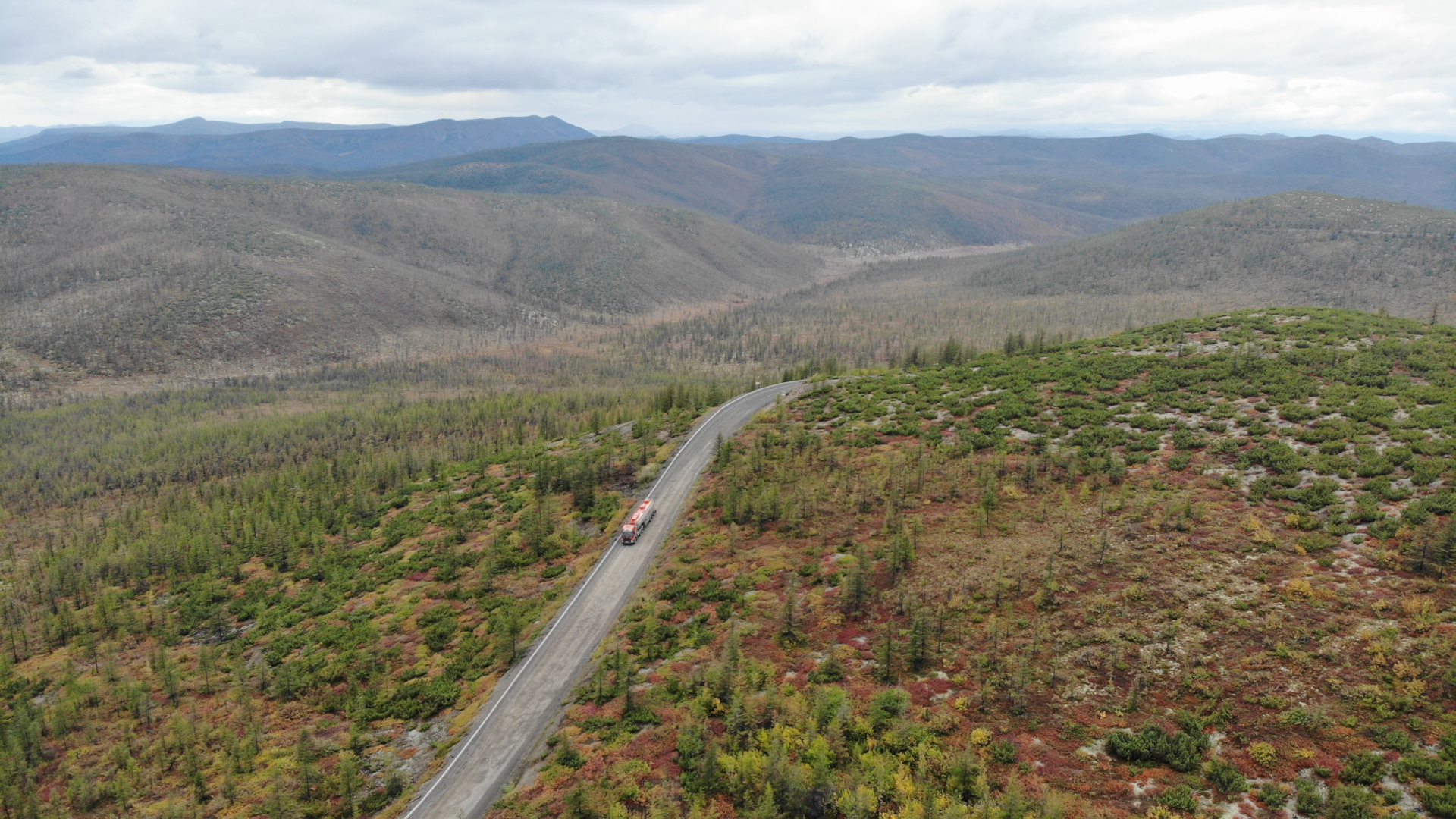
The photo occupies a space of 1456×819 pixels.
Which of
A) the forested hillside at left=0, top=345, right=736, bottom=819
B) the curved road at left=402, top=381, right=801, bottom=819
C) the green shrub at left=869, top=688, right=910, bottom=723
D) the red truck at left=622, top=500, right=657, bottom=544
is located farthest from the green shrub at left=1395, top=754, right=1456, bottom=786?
the red truck at left=622, top=500, right=657, bottom=544

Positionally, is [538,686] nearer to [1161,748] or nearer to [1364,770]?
[1161,748]

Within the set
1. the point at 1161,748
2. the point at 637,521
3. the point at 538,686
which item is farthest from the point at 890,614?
the point at 637,521

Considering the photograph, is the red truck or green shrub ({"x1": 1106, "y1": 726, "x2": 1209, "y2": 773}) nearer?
green shrub ({"x1": 1106, "y1": 726, "x2": 1209, "y2": 773})

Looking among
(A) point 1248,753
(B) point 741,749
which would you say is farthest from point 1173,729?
(B) point 741,749

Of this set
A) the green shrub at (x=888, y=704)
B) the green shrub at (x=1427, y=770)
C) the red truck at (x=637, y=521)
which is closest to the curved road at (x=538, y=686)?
the red truck at (x=637, y=521)

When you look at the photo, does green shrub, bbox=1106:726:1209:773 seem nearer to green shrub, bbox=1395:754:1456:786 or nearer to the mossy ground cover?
the mossy ground cover

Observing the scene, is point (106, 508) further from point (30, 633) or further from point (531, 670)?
point (531, 670)

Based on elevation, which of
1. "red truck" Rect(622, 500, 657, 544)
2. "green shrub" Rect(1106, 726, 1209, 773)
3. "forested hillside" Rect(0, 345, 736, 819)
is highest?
"green shrub" Rect(1106, 726, 1209, 773)
